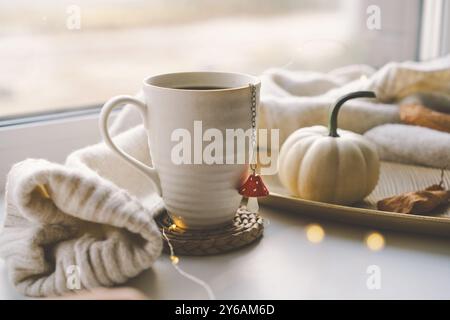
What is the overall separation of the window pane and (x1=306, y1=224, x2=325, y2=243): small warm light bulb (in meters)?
0.46

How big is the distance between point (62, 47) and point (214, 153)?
440 millimetres

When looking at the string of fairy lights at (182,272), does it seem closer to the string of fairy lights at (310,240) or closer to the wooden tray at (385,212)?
the string of fairy lights at (310,240)

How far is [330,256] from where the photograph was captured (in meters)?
0.65

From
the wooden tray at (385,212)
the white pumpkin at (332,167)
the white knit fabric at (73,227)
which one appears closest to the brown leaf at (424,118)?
the wooden tray at (385,212)

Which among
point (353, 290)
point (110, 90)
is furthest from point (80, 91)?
point (353, 290)

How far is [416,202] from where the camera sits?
28.1 inches

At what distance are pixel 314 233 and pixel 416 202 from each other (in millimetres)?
130

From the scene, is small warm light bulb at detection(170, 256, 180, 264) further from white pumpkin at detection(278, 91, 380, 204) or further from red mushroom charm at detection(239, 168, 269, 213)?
white pumpkin at detection(278, 91, 380, 204)

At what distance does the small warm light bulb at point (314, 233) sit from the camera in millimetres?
692

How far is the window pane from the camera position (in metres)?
0.91

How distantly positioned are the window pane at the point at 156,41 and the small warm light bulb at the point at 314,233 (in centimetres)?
46
